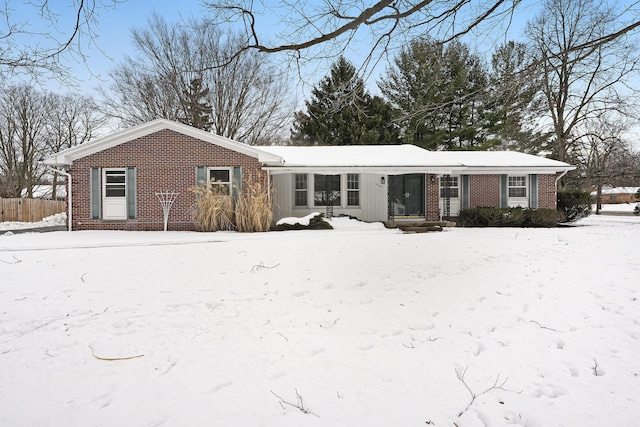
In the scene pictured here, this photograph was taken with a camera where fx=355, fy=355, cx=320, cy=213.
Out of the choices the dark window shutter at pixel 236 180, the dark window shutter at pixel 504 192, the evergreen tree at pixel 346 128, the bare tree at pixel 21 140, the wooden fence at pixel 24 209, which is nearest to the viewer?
the dark window shutter at pixel 236 180

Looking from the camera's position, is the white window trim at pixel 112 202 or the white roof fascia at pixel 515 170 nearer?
the white window trim at pixel 112 202

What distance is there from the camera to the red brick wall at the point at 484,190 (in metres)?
16.2

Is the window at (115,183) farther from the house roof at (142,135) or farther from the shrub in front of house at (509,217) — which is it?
the shrub in front of house at (509,217)

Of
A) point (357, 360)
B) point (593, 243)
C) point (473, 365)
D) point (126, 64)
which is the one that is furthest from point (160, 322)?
point (126, 64)

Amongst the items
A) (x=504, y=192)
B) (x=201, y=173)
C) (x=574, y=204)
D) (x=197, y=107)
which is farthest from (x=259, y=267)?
(x=197, y=107)

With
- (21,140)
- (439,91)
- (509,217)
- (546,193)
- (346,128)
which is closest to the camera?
(439,91)

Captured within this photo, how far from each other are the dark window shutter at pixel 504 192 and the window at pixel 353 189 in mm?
6576

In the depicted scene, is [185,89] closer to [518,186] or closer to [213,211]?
[213,211]

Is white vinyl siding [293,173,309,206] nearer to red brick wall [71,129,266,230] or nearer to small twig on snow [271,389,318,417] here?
red brick wall [71,129,266,230]

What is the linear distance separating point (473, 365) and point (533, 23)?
279 inches

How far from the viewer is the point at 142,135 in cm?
1332

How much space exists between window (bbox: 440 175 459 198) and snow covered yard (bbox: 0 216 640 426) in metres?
9.61

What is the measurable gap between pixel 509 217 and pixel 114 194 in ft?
51.7

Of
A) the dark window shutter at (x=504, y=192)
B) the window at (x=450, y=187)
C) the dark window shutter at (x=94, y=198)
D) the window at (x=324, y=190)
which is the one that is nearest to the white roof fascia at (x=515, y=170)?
the dark window shutter at (x=504, y=192)
